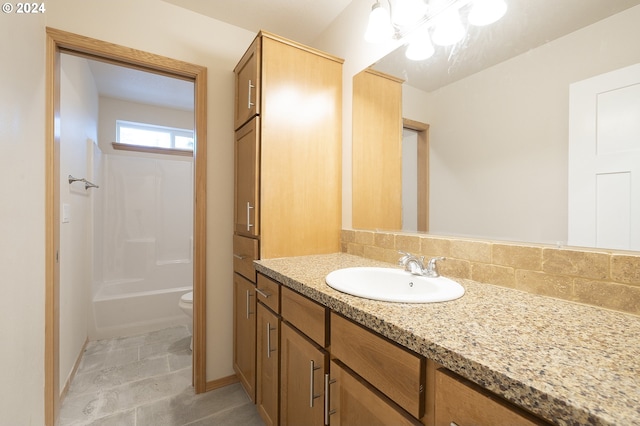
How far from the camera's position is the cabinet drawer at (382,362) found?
0.59 meters

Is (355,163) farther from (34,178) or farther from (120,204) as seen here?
(120,204)

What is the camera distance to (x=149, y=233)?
331 cm

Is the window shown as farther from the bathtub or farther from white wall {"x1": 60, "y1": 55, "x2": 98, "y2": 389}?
the bathtub

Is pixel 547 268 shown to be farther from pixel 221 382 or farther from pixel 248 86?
pixel 221 382

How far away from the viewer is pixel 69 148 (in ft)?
6.23

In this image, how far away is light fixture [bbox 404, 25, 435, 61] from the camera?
129 cm

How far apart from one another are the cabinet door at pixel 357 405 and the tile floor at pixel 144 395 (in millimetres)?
999

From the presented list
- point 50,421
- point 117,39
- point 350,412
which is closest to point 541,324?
point 350,412

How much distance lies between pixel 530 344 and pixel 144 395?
213 cm

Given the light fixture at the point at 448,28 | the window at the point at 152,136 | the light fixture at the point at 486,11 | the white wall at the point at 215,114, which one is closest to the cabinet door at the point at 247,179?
the white wall at the point at 215,114

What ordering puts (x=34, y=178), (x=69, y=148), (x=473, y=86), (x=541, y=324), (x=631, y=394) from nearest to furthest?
(x=631, y=394) < (x=541, y=324) < (x=473, y=86) < (x=34, y=178) < (x=69, y=148)

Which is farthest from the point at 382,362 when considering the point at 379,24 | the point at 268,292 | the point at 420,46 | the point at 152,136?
the point at 152,136

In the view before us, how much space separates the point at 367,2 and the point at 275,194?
4.10ft

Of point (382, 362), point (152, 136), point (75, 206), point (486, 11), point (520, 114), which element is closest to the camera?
point (382, 362)
